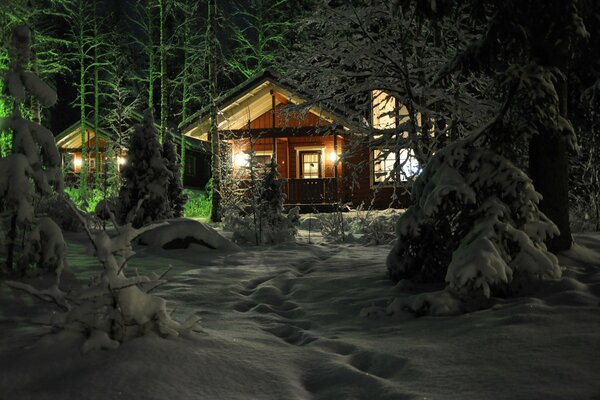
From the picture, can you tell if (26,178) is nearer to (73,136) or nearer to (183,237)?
(183,237)

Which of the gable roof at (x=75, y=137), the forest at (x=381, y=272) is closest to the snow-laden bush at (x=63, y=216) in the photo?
the forest at (x=381, y=272)

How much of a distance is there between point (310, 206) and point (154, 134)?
11692 millimetres

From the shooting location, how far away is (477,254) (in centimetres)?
479

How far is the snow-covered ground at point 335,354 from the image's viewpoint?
3.17 m

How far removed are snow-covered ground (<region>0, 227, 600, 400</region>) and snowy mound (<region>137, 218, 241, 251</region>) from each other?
4648 millimetres

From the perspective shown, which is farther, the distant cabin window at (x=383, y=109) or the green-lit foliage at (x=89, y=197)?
the green-lit foliage at (x=89, y=197)

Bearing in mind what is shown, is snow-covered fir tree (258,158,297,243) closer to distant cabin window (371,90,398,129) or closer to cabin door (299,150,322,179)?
distant cabin window (371,90,398,129)

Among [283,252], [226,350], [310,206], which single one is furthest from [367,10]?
[310,206]

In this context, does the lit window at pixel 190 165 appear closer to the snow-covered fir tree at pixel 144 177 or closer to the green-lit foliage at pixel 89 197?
the green-lit foliage at pixel 89 197

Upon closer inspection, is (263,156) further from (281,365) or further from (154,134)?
(281,365)

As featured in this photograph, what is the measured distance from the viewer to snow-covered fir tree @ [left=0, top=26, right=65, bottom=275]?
587 centimetres

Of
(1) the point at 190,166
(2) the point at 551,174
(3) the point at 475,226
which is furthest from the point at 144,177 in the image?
(1) the point at 190,166

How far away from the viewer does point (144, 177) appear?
42.4 ft

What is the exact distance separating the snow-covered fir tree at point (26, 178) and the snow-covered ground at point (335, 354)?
0.63m
